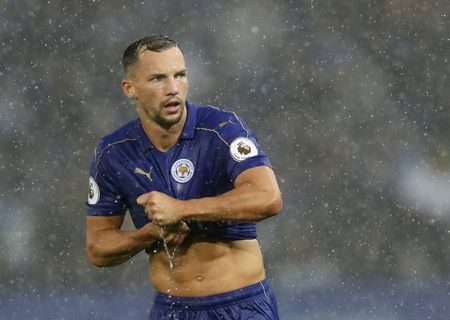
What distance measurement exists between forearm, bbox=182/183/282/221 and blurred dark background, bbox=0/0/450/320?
570 centimetres

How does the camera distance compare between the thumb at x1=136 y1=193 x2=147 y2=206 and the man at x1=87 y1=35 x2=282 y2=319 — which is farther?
the man at x1=87 y1=35 x2=282 y2=319

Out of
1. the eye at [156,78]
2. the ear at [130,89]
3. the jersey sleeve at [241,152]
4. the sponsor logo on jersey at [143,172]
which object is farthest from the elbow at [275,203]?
the ear at [130,89]

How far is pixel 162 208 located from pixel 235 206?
28 cm

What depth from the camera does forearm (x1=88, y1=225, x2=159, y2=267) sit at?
168 inches

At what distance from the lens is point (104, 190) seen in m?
4.50

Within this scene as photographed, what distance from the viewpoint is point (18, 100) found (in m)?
10.1

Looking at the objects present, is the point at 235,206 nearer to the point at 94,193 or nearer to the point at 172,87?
the point at 172,87

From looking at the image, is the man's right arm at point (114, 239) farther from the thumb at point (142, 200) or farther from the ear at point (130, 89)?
the ear at point (130, 89)

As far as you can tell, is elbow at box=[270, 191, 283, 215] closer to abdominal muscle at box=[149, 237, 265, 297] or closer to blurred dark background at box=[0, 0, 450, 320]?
abdominal muscle at box=[149, 237, 265, 297]

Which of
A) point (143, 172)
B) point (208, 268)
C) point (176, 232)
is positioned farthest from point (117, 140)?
point (208, 268)

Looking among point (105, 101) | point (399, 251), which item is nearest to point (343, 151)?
point (399, 251)

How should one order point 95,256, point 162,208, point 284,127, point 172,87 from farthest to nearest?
point 284,127 → point 95,256 → point 172,87 → point 162,208

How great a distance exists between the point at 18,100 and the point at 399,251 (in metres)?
3.86

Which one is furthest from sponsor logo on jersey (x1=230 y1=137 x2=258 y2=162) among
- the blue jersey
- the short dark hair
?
the short dark hair
